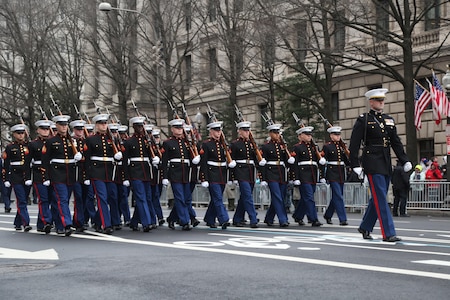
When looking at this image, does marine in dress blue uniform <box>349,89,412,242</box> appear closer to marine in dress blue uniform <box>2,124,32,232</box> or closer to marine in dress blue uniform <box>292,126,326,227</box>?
marine in dress blue uniform <box>292,126,326,227</box>

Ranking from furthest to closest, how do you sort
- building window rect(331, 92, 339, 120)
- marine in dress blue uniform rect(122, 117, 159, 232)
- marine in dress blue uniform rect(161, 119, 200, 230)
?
building window rect(331, 92, 339, 120) < marine in dress blue uniform rect(161, 119, 200, 230) < marine in dress blue uniform rect(122, 117, 159, 232)

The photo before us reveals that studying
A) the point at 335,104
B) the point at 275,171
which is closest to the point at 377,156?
the point at 275,171

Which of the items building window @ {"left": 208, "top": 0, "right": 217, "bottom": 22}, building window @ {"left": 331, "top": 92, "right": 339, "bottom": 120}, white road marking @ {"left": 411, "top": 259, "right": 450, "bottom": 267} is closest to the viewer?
white road marking @ {"left": 411, "top": 259, "right": 450, "bottom": 267}

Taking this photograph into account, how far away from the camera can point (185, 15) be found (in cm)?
3378

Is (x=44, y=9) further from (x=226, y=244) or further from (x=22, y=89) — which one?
(x=226, y=244)

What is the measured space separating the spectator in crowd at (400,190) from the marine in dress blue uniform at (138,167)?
875cm

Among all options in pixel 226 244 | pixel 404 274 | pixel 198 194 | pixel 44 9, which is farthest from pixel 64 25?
pixel 404 274

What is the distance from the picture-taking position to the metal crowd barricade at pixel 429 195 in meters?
22.2

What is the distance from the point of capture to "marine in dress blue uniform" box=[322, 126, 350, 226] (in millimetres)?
15836

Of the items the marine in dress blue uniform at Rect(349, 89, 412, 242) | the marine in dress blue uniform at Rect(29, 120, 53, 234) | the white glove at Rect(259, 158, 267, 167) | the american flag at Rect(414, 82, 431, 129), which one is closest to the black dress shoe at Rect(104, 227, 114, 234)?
the marine in dress blue uniform at Rect(29, 120, 53, 234)

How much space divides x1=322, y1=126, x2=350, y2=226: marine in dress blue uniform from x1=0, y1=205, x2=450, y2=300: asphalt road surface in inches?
95.5

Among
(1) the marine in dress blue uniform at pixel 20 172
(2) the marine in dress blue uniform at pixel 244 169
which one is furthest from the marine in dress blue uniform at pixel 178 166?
(1) the marine in dress blue uniform at pixel 20 172

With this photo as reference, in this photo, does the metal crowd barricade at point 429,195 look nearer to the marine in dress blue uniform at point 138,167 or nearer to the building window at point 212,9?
the marine in dress blue uniform at point 138,167

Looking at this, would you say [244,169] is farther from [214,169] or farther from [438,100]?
[438,100]
